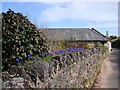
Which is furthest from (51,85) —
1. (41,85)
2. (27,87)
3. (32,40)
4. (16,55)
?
(32,40)

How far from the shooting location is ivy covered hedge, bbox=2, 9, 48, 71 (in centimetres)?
809

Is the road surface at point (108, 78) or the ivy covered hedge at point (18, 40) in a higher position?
the ivy covered hedge at point (18, 40)

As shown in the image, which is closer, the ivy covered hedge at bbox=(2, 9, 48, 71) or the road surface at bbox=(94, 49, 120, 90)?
the ivy covered hedge at bbox=(2, 9, 48, 71)

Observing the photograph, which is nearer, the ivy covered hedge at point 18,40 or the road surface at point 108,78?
the ivy covered hedge at point 18,40

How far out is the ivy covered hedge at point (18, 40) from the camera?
26.5ft

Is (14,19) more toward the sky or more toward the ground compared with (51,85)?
more toward the sky

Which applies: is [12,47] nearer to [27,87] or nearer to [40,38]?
[40,38]

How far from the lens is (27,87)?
3.99m

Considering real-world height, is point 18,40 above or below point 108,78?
above

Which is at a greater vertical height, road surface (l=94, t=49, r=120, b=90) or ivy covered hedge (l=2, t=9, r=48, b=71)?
ivy covered hedge (l=2, t=9, r=48, b=71)

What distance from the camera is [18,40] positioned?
8289 mm

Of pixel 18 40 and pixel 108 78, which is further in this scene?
pixel 108 78

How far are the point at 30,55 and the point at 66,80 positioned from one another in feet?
6.68

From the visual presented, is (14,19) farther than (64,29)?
No
